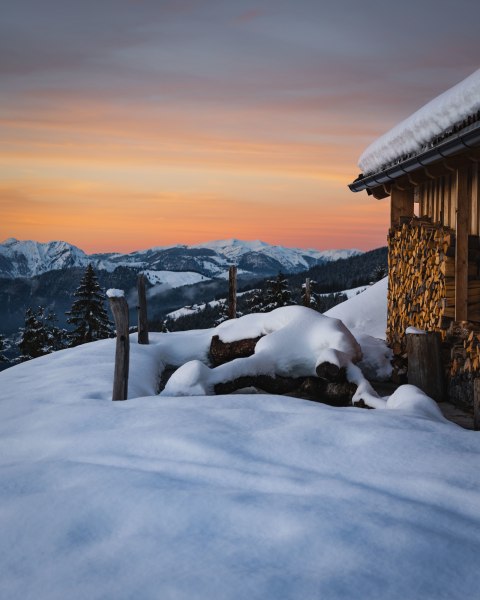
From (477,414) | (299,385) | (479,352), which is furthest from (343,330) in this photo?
(477,414)

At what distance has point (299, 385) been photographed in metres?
8.77

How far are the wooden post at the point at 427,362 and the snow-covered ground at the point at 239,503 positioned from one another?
2.50 meters

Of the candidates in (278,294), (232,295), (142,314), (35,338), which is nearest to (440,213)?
(142,314)

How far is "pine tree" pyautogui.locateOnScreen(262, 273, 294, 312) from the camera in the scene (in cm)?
3209

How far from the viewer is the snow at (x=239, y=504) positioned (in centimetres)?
288

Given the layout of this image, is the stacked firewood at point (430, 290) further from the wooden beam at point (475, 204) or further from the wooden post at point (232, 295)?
the wooden post at point (232, 295)

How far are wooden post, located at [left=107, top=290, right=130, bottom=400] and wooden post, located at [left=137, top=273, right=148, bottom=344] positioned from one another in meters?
5.41

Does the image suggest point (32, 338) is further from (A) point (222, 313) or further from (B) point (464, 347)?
(B) point (464, 347)

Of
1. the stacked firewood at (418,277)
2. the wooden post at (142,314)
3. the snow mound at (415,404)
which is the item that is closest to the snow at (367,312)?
the stacked firewood at (418,277)

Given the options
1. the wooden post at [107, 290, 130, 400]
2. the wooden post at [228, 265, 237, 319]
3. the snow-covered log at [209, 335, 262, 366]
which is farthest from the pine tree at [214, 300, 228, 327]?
the wooden post at [107, 290, 130, 400]

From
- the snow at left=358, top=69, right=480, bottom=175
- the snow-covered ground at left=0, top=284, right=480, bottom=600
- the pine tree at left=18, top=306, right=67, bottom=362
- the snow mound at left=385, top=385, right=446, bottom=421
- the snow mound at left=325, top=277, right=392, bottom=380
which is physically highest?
the snow at left=358, top=69, right=480, bottom=175

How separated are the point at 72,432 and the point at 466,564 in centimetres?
349

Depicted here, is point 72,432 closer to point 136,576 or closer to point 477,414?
point 136,576

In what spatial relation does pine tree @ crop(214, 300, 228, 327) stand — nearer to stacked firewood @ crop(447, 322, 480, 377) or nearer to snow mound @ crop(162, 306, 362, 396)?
snow mound @ crop(162, 306, 362, 396)
